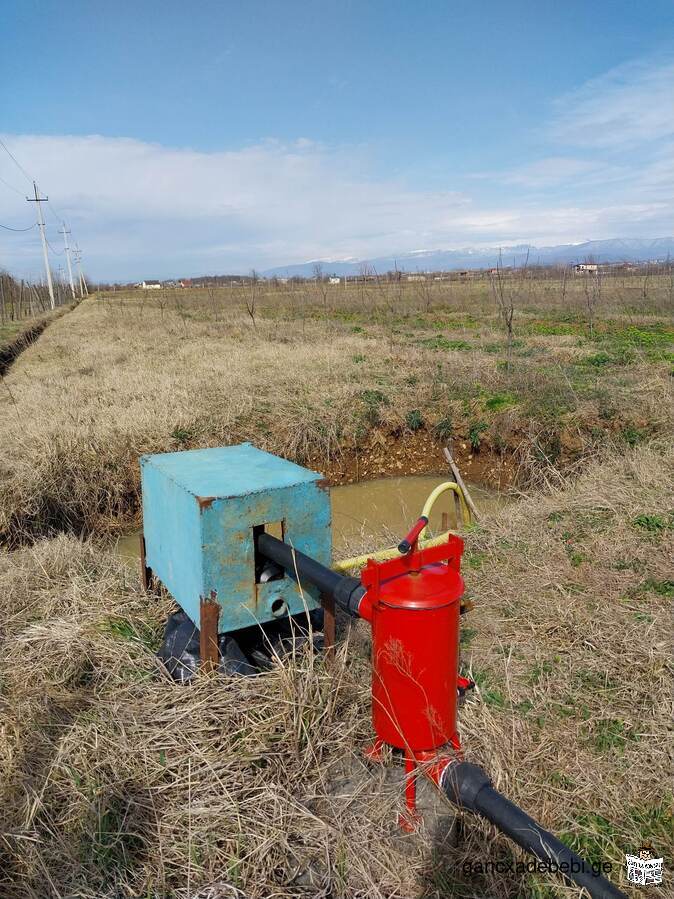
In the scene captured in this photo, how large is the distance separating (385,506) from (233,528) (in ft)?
16.3

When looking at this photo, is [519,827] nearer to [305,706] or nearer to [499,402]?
[305,706]

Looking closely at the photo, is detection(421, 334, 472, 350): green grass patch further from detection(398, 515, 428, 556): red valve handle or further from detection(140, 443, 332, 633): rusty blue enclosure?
detection(398, 515, 428, 556): red valve handle

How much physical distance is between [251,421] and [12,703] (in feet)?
19.2

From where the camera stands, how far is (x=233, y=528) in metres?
2.72

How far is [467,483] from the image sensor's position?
8.27 meters

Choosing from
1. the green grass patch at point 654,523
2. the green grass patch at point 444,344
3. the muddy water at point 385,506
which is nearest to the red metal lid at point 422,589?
the green grass patch at point 654,523

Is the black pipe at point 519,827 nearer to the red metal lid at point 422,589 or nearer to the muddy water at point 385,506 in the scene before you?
the red metal lid at point 422,589

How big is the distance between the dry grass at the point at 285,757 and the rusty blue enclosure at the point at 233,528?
33 cm

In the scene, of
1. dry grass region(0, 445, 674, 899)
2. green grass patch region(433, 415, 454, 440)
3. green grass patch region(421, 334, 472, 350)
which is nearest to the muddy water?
green grass patch region(433, 415, 454, 440)

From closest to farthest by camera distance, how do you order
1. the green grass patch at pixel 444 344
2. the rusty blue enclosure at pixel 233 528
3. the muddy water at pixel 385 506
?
the rusty blue enclosure at pixel 233 528, the muddy water at pixel 385 506, the green grass patch at pixel 444 344

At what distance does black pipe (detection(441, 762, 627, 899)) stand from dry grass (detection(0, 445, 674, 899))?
293 mm

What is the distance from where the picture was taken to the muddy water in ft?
21.6

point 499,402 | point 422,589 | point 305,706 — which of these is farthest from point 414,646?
point 499,402

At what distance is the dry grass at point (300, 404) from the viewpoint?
689 cm
